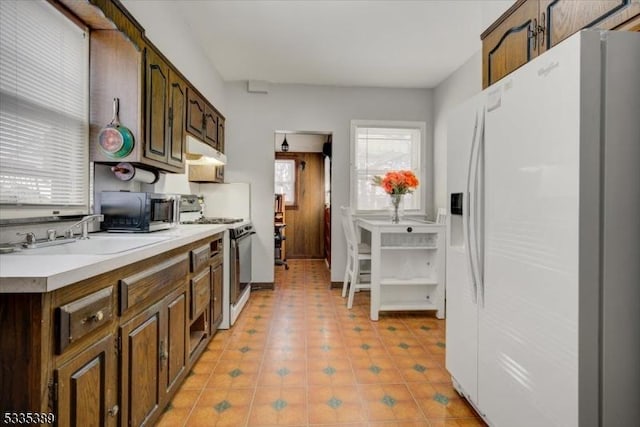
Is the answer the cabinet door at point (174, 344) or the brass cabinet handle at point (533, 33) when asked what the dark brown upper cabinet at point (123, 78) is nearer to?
the cabinet door at point (174, 344)

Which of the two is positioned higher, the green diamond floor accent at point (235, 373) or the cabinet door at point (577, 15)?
the cabinet door at point (577, 15)

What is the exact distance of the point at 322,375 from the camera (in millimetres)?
2168

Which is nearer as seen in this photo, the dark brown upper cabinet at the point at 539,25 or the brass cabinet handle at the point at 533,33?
the dark brown upper cabinet at the point at 539,25

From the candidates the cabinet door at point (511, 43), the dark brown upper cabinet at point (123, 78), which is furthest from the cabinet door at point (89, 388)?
the cabinet door at point (511, 43)

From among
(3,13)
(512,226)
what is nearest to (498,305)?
(512,226)

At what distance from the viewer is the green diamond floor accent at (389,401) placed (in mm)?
1851

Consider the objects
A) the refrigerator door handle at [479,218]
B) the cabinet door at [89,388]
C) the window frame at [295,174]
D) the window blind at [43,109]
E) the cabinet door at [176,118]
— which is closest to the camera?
the cabinet door at [89,388]

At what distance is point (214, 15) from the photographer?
2836 mm

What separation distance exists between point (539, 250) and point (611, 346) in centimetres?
35

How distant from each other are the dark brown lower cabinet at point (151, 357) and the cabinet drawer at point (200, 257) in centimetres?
20

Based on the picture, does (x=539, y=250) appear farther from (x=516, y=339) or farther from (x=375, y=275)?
(x=375, y=275)

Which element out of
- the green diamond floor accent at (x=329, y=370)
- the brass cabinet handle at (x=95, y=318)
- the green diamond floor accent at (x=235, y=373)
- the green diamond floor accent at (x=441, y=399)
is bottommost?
the green diamond floor accent at (x=441, y=399)

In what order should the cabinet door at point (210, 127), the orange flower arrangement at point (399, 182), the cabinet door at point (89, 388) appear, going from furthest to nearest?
the orange flower arrangement at point (399, 182) → the cabinet door at point (210, 127) → the cabinet door at point (89, 388)

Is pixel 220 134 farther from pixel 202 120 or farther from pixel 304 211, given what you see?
pixel 304 211
